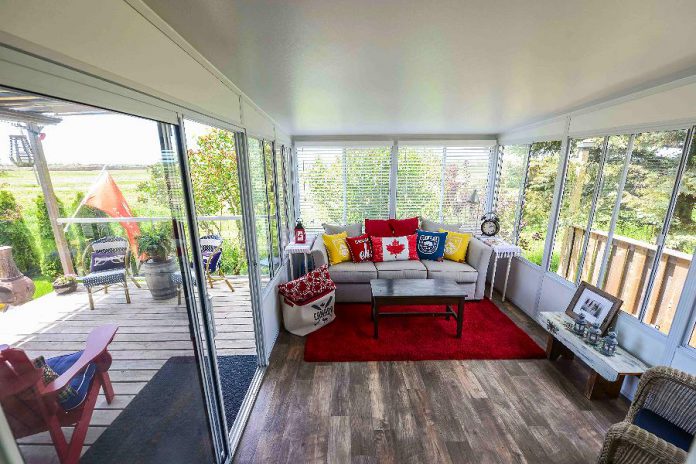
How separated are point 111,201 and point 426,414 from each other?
2.26m

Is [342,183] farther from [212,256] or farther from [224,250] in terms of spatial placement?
[212,256]

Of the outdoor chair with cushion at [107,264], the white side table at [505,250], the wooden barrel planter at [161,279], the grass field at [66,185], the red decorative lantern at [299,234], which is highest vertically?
the grass field at [66,185]

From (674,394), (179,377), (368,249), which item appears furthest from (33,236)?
(368,249)

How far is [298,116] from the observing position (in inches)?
109

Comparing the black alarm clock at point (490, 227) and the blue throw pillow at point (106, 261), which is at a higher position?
the blue throw pillow at point (106, 261)

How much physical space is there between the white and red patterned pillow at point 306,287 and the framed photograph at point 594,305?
7.58ft

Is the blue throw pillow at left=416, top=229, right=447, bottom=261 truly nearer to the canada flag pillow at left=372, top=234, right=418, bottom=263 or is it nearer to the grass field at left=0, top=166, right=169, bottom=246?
the canada flag pillow at left=372, top=234, right=418, bottom=263

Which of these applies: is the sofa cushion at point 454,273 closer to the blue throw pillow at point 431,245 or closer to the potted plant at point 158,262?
the blue throw pillow at point 431,245

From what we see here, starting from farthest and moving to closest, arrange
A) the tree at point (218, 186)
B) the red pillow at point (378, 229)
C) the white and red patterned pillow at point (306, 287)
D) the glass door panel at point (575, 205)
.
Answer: the red pillow at point (378, 229)
the tree at point (218, 186)
the white and red patterned pillow at point (306, 287)
the glass door panel at point (575, 205)

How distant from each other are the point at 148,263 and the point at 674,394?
107 inches

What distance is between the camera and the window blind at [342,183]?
441 cm

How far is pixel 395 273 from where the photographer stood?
355 centimetres

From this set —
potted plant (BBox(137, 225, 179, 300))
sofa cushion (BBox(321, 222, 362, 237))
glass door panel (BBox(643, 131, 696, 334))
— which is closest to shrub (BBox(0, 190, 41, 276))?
potted plant (BBox(137, 225, 179, 300))

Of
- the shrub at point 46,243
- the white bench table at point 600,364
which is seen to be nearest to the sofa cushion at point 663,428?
the white bench table at point 600,364
